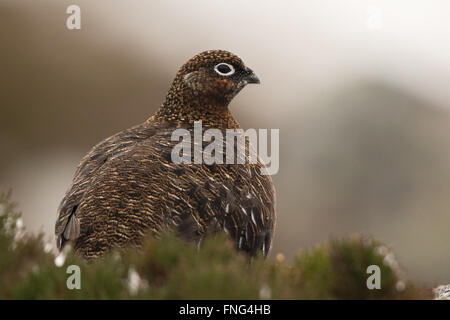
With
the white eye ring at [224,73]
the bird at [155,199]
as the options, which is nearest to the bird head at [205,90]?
the white eye ring at [224,73]

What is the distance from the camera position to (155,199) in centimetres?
601

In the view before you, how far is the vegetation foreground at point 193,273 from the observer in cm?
373

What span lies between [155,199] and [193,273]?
2.40 m

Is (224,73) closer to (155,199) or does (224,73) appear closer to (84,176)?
(84,176)

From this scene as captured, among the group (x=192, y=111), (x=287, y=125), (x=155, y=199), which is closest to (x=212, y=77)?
(x=192, y=111)

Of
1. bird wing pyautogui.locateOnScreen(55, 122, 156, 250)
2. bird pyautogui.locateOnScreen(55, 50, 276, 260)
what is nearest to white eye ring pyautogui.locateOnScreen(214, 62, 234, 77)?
bird pyautogui.locateOnScreen(55, 50, 276, 260)

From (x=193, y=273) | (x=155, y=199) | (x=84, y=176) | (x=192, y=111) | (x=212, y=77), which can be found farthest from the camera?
(x=212, y=77)

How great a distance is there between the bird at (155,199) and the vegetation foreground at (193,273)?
1060mm

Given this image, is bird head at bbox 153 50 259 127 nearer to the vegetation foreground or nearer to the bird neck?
the bird neck

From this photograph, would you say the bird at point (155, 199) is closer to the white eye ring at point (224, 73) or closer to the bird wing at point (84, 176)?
the bird wing at point (84, 176)

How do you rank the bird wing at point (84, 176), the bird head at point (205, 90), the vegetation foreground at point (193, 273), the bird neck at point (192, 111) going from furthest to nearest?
the bird head at point (205, 90)
the bird neck at point (192, 111)
the bird wing at point (84, 176)
the vegetation foreground at point (193, 273)

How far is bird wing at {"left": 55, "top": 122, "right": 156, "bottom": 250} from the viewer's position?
6172mm

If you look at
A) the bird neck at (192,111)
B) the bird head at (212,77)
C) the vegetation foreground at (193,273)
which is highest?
the bird head at (212,77)
